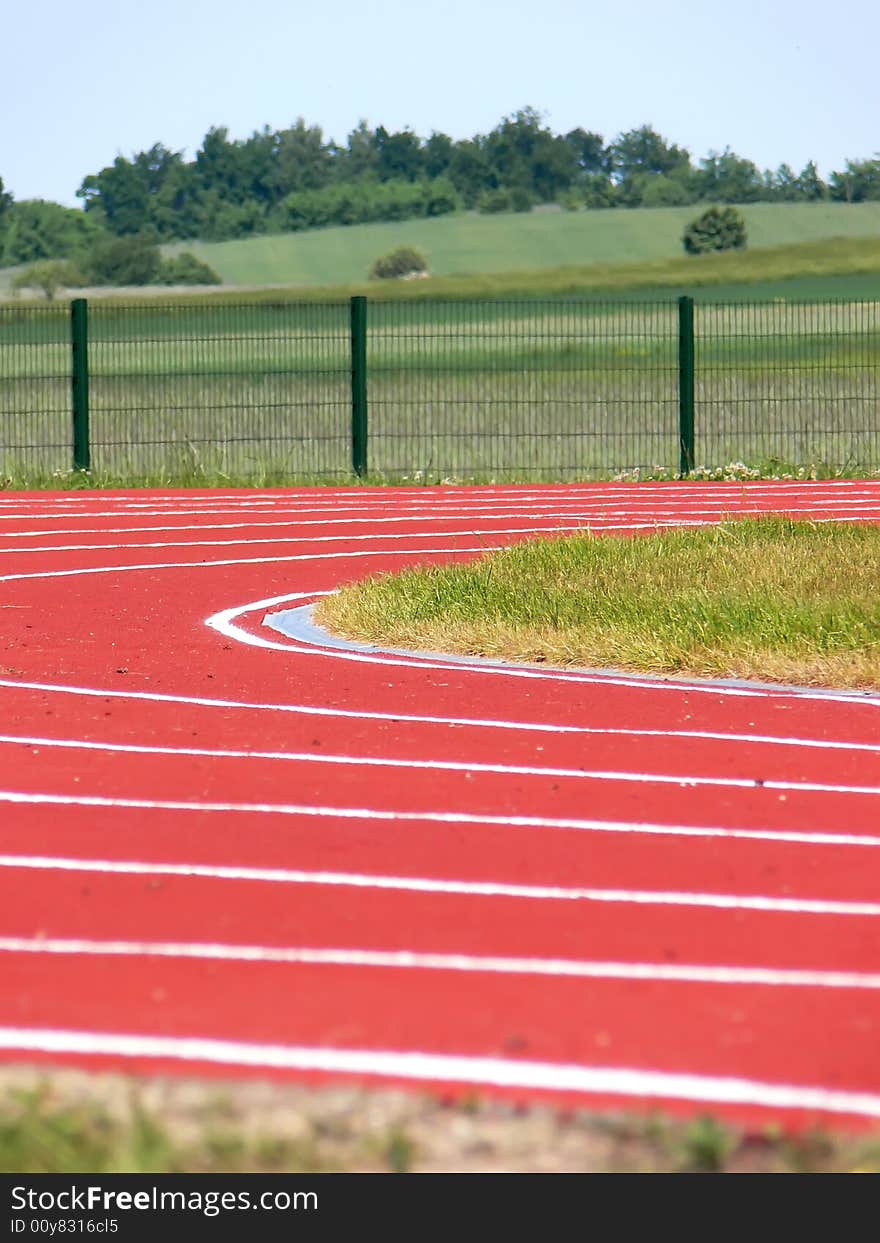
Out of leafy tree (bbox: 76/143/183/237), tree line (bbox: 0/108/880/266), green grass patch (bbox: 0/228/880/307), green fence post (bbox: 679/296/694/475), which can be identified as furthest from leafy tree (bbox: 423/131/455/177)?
green fence post (bbox: 679/296/694/475)

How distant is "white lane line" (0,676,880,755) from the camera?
26.5 feet

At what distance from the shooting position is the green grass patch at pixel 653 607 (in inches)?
388

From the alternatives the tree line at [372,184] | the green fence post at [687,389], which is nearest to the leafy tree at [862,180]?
the tree line at [372,184]

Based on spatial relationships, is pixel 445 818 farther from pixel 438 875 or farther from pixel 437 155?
pixel 437 155

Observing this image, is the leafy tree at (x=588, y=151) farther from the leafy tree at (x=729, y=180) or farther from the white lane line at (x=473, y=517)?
the white lane line at (x=473, y=517)

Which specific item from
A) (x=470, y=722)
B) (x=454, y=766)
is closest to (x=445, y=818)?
(x=454, y=766)

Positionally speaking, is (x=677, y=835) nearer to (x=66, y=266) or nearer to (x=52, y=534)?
(x=52, y=534)

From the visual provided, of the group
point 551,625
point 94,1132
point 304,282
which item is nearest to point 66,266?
point 304,282

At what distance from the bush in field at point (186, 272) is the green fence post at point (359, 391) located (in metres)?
76.0

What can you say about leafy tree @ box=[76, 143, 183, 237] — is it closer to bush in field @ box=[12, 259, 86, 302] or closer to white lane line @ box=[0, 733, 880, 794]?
bush in field @ box=[12, 259, 86, 302]

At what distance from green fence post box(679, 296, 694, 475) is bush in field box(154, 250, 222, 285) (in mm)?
76077

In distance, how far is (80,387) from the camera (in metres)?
22.7
